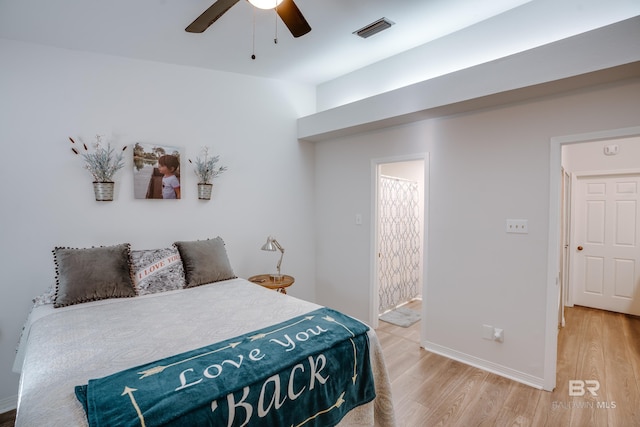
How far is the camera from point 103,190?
2.66 metres

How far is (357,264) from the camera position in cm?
387

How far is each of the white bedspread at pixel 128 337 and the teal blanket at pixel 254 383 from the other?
11 cm

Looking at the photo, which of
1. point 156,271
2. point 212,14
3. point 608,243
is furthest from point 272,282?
point 608,243

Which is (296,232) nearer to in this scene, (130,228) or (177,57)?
(130,228)

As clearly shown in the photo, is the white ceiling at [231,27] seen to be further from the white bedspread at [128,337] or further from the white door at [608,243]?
the white door at [608,243]

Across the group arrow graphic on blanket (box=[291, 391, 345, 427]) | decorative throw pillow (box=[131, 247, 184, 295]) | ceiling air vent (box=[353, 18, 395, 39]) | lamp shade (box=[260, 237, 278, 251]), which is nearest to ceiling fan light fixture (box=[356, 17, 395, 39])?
ceiling air vent (box=[353, 18, 395, 39])

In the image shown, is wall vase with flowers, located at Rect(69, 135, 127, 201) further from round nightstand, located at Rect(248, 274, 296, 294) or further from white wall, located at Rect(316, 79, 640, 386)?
white wall, located at Rect(316, 79, 640, 386)

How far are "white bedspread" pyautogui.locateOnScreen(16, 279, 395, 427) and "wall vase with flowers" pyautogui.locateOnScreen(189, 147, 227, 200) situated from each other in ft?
3.49

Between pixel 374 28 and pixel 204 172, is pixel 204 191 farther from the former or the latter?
pixel 374 28

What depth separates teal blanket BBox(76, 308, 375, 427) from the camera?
1.15 metres

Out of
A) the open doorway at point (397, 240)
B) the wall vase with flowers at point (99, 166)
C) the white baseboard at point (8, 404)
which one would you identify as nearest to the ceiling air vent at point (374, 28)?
the open doorway at point (397, 240)

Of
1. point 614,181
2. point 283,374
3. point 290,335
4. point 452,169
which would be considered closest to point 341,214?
point 452,169

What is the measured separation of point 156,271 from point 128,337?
96 cm

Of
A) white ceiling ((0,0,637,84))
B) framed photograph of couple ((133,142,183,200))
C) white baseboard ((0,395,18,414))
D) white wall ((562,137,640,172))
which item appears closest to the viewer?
white ceiling ((0,0,637,84))
